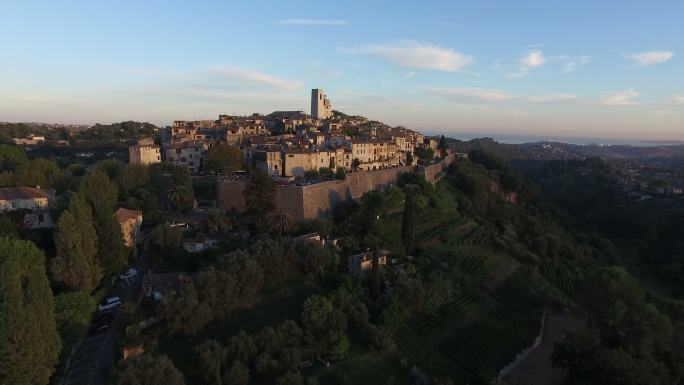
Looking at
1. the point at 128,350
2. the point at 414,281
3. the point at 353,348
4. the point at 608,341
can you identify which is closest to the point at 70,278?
the point at 128,350

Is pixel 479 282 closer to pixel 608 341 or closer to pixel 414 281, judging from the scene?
pixel 414 281

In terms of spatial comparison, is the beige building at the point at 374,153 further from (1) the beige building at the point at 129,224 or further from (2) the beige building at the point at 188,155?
(1) the beige building at the point at 129,224

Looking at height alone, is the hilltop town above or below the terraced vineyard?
above

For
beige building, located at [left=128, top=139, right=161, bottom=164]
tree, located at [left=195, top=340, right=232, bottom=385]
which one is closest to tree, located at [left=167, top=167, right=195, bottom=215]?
beige building, located at [left=128, top=139, right=161, bottom=164]

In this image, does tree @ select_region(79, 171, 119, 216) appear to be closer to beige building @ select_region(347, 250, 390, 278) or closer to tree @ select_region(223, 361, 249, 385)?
tree @ select_region(223, 361, 249, 385)

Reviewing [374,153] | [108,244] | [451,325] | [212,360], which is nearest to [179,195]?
[108,244]

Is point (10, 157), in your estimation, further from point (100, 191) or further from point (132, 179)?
point (100, 191)
